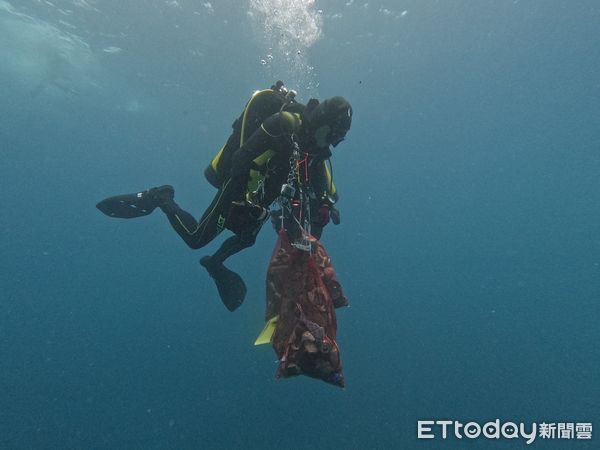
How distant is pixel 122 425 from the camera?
49.2 feet

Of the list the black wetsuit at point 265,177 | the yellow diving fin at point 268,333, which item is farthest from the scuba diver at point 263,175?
the yellow diving fin at point 268,333

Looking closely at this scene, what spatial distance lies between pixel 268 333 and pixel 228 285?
6.57 feet

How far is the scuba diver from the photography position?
4.18 m

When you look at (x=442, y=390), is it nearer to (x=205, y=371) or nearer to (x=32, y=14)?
(x=205, y=371)

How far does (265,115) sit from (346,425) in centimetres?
1382

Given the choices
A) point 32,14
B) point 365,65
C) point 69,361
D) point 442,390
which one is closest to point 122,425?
point 69,361

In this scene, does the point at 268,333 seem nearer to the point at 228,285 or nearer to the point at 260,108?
the point at 228,285

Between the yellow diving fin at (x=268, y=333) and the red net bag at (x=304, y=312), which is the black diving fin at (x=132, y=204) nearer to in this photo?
the red net bag at (x=304, y=312)

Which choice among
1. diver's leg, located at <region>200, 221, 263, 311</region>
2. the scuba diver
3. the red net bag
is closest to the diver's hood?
the scuba diver

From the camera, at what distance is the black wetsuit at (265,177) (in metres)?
4.41

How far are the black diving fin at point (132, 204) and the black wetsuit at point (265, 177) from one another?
4.05ft

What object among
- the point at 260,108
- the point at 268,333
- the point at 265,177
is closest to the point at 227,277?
the point at 265,177

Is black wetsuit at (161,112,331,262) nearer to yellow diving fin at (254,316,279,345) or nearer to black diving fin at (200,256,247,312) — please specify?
black diving fin at (200,256,247,312)

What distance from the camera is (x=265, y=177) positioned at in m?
5.02
